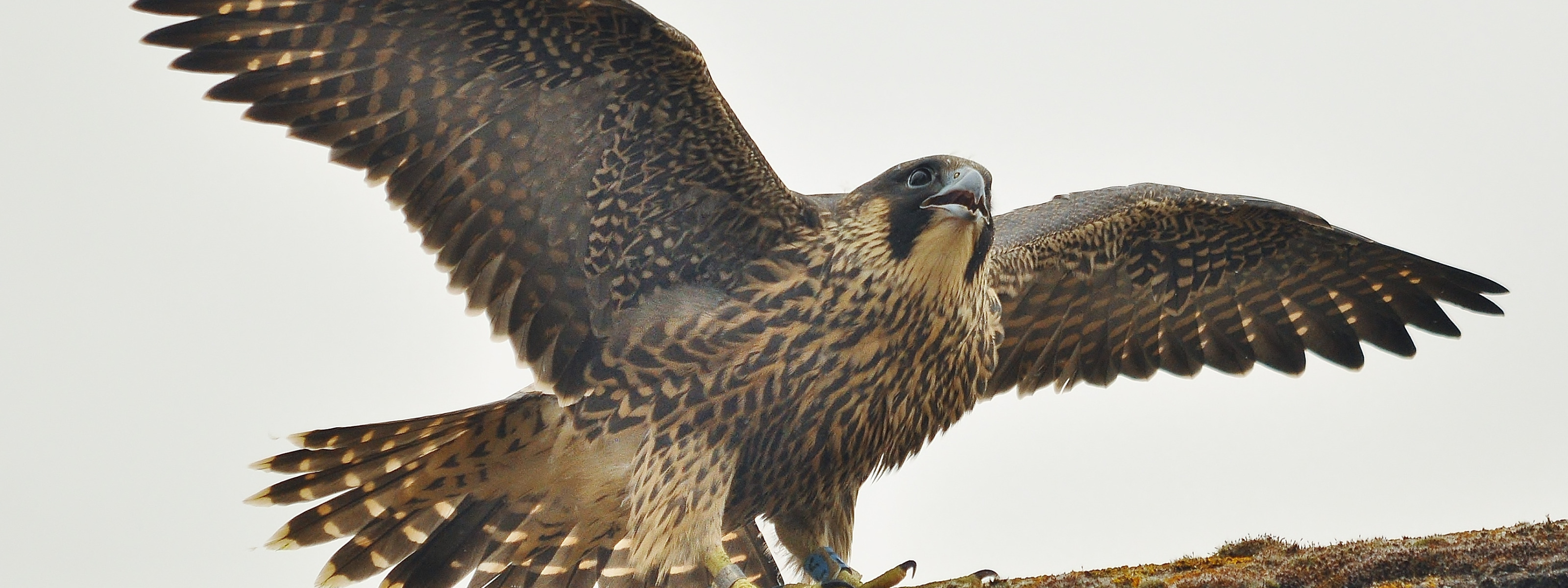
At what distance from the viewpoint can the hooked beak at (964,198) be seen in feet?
15.5

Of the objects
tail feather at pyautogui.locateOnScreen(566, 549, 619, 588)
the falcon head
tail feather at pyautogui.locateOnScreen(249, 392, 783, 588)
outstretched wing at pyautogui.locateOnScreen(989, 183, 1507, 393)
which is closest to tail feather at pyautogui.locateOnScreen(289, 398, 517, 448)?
tail feather at pyautogui.locateOnScreen(249, 392, 783, 588)

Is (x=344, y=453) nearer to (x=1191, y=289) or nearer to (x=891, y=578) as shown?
(x=891, y=578)

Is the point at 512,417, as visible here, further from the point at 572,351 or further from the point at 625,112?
the point at 625,112

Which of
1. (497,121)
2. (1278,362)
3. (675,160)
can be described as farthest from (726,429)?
(1278,362)

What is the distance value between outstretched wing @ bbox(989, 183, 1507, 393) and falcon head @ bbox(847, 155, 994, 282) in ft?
3.42

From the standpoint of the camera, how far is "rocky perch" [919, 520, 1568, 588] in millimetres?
3939

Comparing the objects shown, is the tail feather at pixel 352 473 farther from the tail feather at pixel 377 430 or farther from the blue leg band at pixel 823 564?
the blue leg band at pixel 823 564

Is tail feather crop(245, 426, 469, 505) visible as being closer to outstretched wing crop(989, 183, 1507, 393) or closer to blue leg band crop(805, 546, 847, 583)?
blue leg band crop(805, 546, 847, 583)

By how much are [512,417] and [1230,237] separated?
3243 millimetres

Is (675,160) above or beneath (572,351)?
above

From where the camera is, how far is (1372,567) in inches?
164

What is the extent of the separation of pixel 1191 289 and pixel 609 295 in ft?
9.27

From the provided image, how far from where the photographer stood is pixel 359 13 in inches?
179

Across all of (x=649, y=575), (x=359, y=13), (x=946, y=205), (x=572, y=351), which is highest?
(x=359, y=13)
